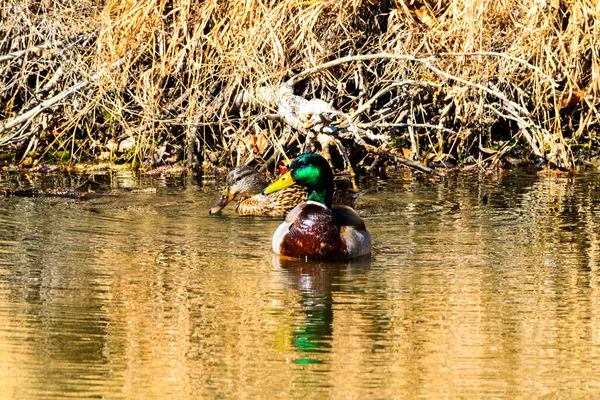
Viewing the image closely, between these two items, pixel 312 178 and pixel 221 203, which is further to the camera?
pixel 221 203

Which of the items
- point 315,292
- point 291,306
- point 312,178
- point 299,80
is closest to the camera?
point 291,306

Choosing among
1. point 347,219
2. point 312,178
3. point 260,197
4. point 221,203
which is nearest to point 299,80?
point 260,197

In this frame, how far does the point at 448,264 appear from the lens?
7.43 m

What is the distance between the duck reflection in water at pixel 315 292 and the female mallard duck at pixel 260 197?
2170 millimetres

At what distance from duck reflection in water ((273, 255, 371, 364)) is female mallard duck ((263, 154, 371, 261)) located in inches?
2.6

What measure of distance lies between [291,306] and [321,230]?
64.5 inches

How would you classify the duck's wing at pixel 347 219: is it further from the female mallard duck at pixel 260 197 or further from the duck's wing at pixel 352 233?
the female mallard duck at pixel 260 197

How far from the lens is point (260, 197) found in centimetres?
1013

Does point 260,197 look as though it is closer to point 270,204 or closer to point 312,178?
point 270,204

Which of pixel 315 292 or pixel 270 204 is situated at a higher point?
pixel 270 204

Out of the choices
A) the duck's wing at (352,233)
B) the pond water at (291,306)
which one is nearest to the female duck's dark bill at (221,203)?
the pond water at (291,306)

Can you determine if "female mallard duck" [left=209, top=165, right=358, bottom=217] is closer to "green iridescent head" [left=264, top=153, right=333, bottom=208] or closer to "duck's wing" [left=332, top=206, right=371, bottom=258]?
"green iridescent head" [left=264, top=153, right=333, bottom=208]

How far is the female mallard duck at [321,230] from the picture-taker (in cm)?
780

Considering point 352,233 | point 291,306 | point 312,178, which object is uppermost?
point 312,178
